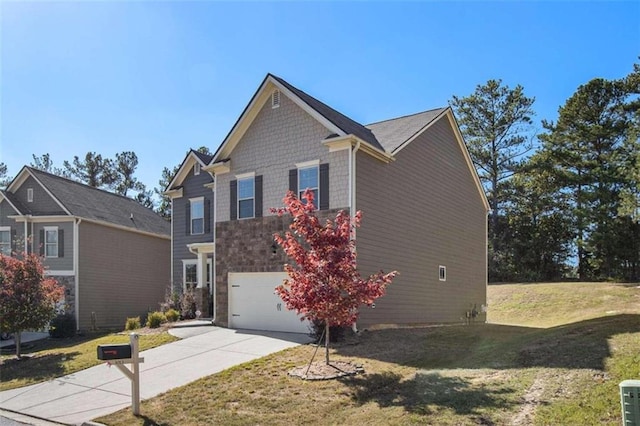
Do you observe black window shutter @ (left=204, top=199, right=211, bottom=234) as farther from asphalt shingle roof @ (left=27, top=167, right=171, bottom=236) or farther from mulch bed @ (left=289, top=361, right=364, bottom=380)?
mulch bed @ (left=289, top=361, right=364, bottom=380)

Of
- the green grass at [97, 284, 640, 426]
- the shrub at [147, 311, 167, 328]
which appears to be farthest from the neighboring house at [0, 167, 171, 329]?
the green grass at [97, 284, 640, 426]

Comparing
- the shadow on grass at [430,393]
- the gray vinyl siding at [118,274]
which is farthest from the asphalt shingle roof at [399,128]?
the gray vinyl siding at [118,274]

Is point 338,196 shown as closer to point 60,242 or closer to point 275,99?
point 275,99

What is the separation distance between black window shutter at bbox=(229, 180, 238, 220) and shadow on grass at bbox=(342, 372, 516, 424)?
32.0 feet

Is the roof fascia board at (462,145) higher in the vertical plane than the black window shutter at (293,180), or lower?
higher

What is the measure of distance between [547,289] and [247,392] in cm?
2720

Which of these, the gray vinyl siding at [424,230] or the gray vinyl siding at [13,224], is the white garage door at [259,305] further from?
the gray vinyl siding at [13,224]

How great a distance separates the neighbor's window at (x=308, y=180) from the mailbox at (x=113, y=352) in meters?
8.62

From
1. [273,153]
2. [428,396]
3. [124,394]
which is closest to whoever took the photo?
[428,396]

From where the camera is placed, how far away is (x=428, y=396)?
805cm

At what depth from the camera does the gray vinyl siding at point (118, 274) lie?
78.7 ft

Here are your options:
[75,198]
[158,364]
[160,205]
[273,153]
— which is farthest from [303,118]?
[160,205]

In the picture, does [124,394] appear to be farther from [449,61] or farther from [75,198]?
[75,198]

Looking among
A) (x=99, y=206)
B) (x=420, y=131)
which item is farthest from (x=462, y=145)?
(x=99, y=206)
